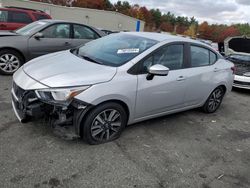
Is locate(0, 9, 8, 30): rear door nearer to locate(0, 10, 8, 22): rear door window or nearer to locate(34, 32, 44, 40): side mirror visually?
locate(0, 10, 8, 22): rear door window

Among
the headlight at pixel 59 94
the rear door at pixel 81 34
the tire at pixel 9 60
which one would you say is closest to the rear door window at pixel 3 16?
the rear door at pixel 81 34

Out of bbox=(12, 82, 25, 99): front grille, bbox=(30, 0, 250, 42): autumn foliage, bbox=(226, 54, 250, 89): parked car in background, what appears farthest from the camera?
bbox=(30, 0, 250, 42): autumn foliage

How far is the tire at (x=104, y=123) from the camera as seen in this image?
325 centimetres

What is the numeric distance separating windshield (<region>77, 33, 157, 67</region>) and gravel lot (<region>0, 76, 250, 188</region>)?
3.83ft

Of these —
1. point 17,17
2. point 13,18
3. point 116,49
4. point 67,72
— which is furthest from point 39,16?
point 67,72

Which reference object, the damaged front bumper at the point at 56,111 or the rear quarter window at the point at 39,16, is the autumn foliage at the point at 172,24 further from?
the damaged front bumper at the point at 56,111

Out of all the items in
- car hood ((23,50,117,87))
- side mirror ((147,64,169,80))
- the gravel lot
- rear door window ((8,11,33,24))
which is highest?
rear door window ((8,11,33,24))

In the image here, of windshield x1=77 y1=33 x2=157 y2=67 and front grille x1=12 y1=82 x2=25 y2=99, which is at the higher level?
windshield x1=77 y1=33 x2=157 y2=67

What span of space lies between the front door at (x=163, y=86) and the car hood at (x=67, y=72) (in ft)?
1.87

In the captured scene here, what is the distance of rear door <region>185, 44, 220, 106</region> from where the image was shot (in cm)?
442

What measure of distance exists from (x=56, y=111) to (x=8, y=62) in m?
3.76

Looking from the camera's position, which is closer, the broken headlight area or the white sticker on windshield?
the broken headlight area

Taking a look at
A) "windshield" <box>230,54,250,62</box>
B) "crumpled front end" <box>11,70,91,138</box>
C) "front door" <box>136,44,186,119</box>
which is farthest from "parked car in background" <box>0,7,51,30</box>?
"windshield" <box>230,54,250,62</box>

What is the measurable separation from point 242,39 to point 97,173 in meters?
9.10
